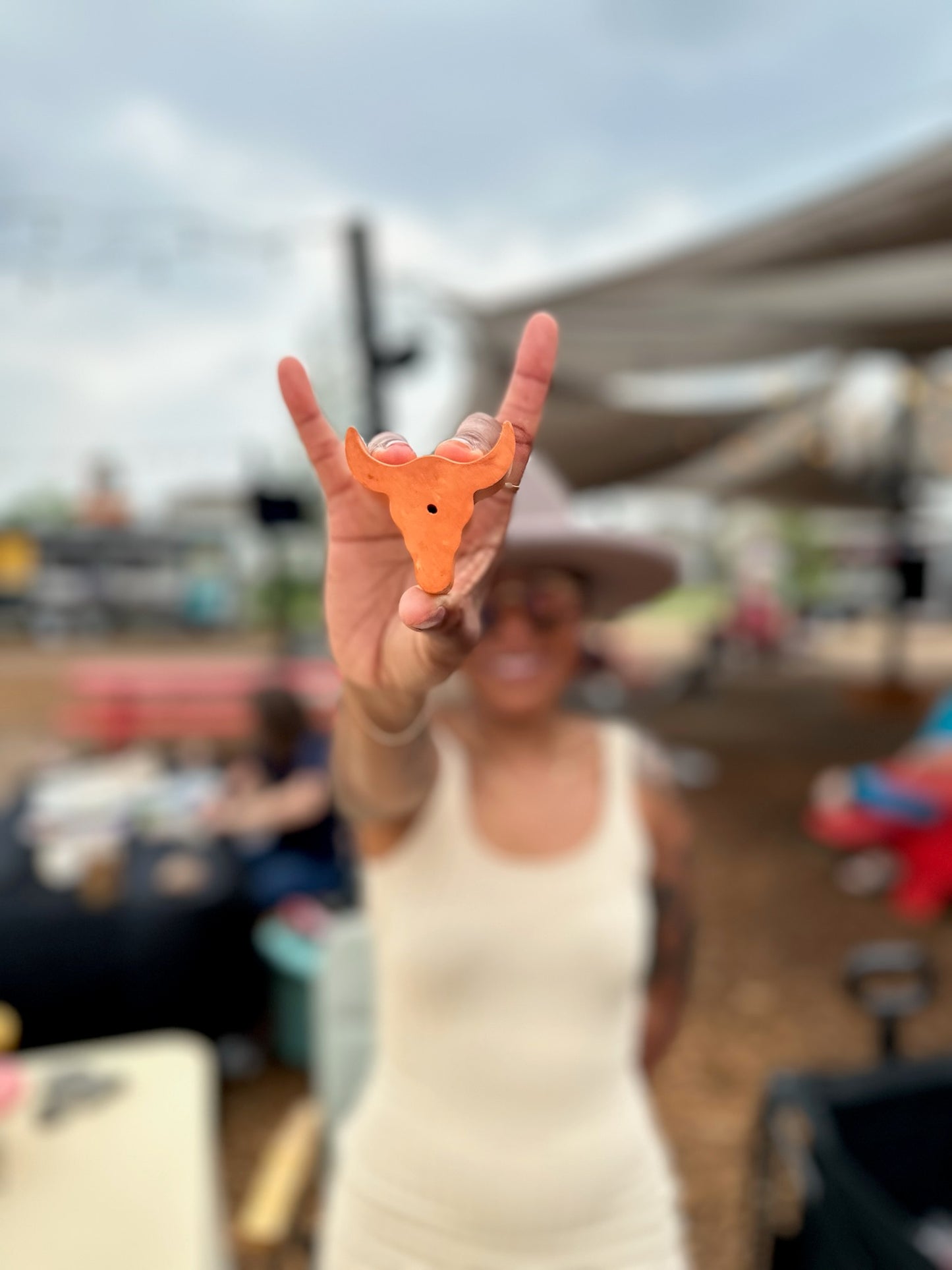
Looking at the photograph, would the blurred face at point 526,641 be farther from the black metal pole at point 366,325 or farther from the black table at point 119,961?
the black table at point 119,961

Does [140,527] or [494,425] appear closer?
[494,425]

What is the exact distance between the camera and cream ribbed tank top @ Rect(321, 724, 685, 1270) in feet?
2.92

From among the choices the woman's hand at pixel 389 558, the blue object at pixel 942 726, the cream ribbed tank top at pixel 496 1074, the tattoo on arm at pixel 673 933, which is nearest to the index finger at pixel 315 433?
the woman's hand at pixel 389 558

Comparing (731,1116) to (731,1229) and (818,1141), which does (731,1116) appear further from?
(818,1141)

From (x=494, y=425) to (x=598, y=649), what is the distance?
8.05m

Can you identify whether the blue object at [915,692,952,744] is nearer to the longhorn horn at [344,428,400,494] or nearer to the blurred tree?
the longhorn horn at [344,428,400,494]

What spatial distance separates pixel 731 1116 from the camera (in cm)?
243

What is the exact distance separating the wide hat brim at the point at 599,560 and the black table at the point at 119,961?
2.01m

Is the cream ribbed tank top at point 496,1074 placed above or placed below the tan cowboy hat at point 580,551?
below

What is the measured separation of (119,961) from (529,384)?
2.65 metres

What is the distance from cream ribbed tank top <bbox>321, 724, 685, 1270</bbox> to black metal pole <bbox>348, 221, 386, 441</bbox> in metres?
1.90

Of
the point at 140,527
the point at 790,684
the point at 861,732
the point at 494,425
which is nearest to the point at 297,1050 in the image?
the point at 494,425

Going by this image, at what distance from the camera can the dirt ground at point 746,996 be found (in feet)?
7.42

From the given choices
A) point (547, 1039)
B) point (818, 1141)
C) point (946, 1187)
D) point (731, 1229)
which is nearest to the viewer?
point (547, 1039)
